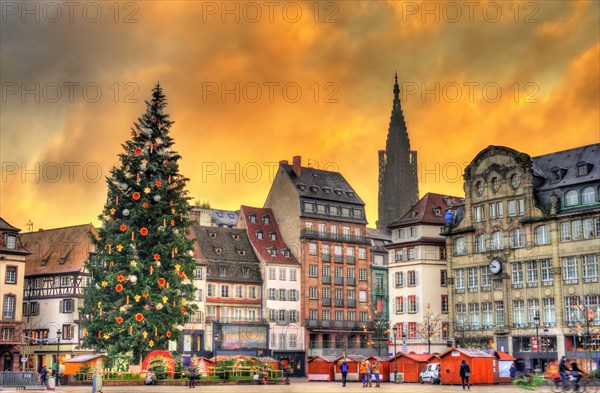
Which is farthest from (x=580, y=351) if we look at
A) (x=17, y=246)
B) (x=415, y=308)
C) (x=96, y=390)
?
(x=17, y=246)

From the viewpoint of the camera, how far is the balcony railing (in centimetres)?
11100

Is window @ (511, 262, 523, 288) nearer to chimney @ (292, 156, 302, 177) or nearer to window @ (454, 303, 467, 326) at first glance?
window @ (454, 303, 467, 326)

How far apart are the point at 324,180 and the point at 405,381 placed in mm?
43942

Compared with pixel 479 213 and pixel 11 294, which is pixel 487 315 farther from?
pixel 11 294

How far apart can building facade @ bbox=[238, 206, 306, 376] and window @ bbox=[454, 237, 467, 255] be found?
2172cm

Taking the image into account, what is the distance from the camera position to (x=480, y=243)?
92.6 m

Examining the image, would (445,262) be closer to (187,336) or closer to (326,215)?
(326,215)

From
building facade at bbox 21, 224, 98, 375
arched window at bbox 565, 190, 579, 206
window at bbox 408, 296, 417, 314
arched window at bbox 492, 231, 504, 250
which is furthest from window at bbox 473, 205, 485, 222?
building facade at bbox 21, 224, 98, 375

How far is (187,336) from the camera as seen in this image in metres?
99.5

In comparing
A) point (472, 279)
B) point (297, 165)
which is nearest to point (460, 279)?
point (472, 279)

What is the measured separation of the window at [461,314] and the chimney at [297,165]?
94.4 feet

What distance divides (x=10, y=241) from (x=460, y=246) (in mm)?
44302

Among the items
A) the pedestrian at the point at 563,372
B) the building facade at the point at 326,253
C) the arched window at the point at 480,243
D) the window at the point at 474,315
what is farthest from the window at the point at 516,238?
the pedestrian at the point at 563,372

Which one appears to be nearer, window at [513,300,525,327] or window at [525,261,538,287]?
window at [525,261,538,287]
